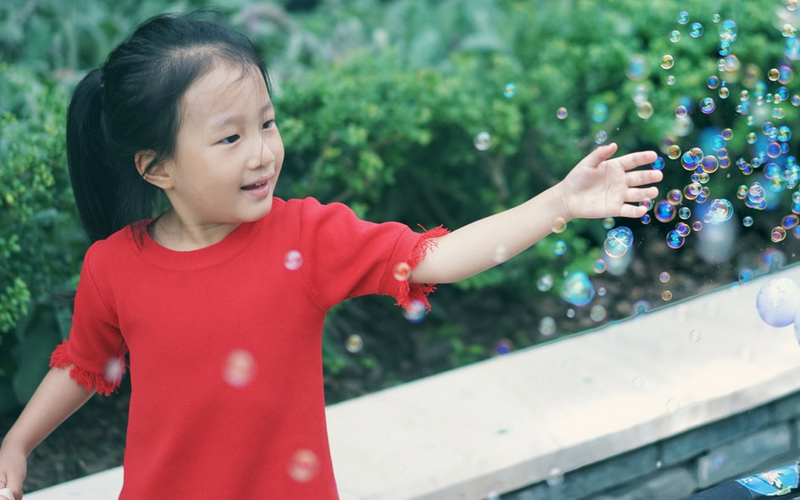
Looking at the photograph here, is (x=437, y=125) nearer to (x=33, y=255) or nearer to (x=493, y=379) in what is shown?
(x=493, y=379)

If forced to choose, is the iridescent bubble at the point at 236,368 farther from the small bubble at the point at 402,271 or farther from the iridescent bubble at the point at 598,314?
the iridescent bubble at the point at 598,314

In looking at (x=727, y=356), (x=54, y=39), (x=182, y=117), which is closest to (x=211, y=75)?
(x=182, y=117)

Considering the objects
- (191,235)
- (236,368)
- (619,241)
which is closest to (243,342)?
(236,368)

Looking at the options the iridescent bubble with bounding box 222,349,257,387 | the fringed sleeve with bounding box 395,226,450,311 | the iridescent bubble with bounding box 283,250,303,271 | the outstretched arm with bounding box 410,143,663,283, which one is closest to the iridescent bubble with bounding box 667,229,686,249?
the outstretched arm with bounding box 410,143,663,283

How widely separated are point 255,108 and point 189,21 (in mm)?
263

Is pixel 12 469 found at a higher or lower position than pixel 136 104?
lower

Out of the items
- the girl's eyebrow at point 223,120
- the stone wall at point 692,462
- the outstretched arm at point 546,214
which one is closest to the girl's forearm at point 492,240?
the outstretched arm at point 546,214

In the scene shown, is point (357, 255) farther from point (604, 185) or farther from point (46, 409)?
point (46, 409)

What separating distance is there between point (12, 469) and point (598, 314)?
2429 mm

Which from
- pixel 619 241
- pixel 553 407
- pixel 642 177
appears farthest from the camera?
pixel 553 407

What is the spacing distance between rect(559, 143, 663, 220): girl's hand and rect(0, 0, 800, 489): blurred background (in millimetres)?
1237

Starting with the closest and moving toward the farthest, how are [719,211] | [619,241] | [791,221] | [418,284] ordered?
[418,284] < [619,241] < [719,211] < [791,221]

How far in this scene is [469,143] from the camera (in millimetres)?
3562

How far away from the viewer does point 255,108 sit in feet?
5.15
